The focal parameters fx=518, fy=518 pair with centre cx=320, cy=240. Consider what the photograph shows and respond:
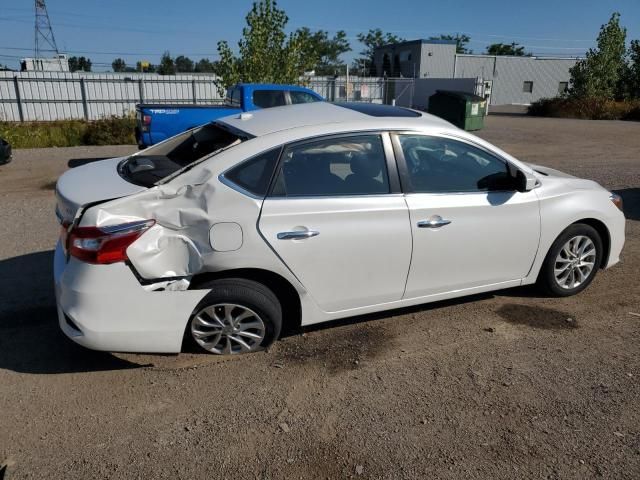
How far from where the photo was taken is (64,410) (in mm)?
3074

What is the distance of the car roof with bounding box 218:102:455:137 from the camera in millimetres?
3674

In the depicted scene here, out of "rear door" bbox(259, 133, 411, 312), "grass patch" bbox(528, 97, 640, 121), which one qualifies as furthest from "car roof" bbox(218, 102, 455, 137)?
"grass patch" bbox(528, 97, 640, 121)

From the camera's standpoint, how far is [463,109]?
72.2 ft

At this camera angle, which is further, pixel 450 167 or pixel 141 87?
pixel 141 87

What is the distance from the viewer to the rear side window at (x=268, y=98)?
12.4 metres

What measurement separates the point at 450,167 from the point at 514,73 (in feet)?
177

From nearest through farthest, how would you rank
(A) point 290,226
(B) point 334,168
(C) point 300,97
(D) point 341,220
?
1. (A) point 290,226
2. (D) point 341,220
3. (B) point 334,168
4. (C) point 300,97

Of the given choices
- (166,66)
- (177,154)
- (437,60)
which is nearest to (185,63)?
(166,66)

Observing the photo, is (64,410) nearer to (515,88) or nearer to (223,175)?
(223,175)

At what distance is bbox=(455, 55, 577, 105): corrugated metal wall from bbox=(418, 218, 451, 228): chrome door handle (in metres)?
51.9

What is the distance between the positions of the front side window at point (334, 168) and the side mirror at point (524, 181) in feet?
3.75

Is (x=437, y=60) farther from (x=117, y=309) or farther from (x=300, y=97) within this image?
(x=117, y=309)

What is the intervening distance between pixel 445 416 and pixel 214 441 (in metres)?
1.34

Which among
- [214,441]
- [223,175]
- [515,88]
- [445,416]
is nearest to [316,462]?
[214,441]
